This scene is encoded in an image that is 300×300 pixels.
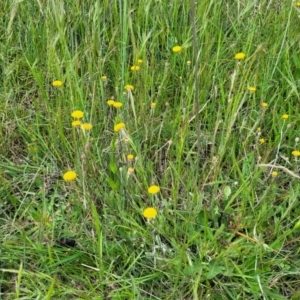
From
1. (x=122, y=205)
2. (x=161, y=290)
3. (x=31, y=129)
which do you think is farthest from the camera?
(x=31, y=129)

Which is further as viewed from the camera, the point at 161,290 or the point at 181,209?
the point at 181,209

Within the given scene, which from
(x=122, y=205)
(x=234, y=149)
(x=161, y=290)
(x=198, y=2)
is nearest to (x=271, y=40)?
(x=198, y=2)

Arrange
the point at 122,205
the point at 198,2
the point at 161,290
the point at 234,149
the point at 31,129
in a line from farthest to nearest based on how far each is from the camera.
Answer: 1. the point at 198,2
2. the point at 31,129
3. the point at 234,149
4. the point at 122,205
5. the point at 161,290

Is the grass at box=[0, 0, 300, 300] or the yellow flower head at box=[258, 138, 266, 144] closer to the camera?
the grass at box=[0, 0, 300, 300]

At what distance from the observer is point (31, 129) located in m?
1.44

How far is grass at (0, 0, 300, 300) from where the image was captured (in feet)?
3.59

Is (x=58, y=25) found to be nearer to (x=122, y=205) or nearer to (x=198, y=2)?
(x=198, y=2)

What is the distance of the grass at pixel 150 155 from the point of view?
1.09m

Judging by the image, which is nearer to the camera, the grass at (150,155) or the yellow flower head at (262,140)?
the grass at (150,155)

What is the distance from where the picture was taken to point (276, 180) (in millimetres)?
1288

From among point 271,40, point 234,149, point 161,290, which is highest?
point 271,40

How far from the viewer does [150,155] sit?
4.48 ft

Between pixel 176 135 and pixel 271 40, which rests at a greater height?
pixel 271 40

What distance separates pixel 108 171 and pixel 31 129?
297 mm
